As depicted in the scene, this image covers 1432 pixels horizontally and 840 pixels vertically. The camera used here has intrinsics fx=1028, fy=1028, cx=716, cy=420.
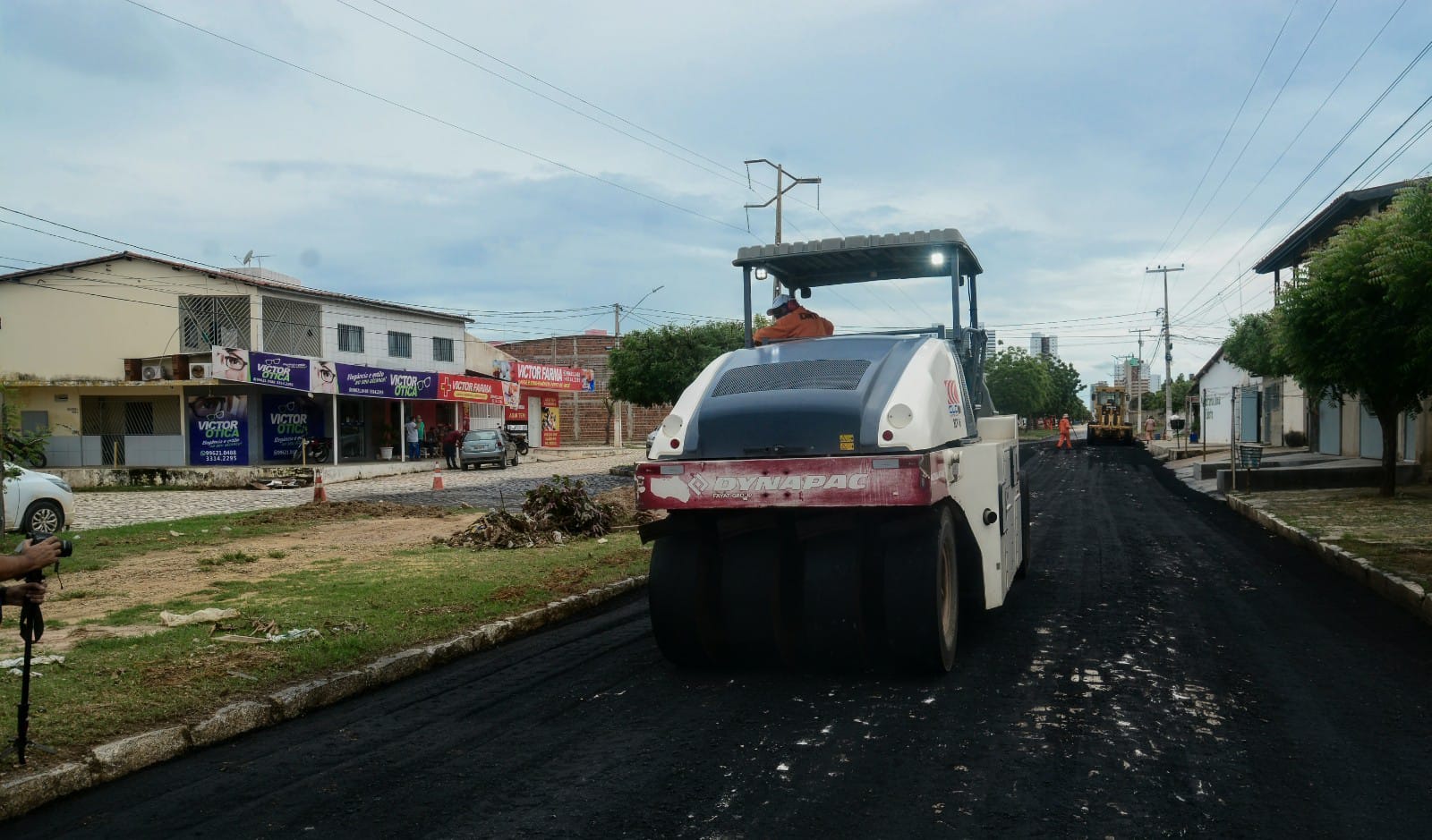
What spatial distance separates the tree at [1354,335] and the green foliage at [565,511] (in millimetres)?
11014

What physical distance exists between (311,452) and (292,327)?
4418mm

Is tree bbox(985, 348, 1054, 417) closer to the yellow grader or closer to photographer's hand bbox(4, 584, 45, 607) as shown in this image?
the yellow grader

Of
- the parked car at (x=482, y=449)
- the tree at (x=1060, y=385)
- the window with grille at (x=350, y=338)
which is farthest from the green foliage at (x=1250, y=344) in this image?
the tree at (x=1060, y=385)

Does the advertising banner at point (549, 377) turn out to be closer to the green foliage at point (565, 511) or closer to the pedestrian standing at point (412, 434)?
the pedestrian standing at point (412, 434)

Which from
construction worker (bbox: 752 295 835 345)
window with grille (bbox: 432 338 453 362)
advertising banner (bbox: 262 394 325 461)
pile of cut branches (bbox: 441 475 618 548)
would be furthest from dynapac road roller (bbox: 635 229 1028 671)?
window with grille (bbox: 432 338 453 362)

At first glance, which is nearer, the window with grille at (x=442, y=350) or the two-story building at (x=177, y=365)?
the two-story building at (x=177, y=365)

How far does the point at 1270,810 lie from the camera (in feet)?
13.2

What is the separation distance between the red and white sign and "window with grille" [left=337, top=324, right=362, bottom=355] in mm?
34485

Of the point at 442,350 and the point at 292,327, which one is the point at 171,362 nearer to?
the point at 292,327

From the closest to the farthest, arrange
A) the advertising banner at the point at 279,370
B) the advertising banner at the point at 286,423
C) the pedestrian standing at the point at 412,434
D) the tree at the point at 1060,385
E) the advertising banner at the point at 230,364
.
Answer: the advertising banner at the point at 230,364 → the advertising banner at the point at 279,370 → the advertising banner at the point at 286,423 → the pedestrian standing at the point at 412,434 → the tree at the point at 1060,385

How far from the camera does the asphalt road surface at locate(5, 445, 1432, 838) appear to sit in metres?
4.04

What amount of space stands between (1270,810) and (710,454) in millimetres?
3413

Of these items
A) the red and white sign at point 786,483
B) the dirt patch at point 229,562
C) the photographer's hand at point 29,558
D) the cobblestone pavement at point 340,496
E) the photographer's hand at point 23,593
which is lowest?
the cobblestone pavement at point 340,496

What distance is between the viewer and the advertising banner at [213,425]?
3319 cm
